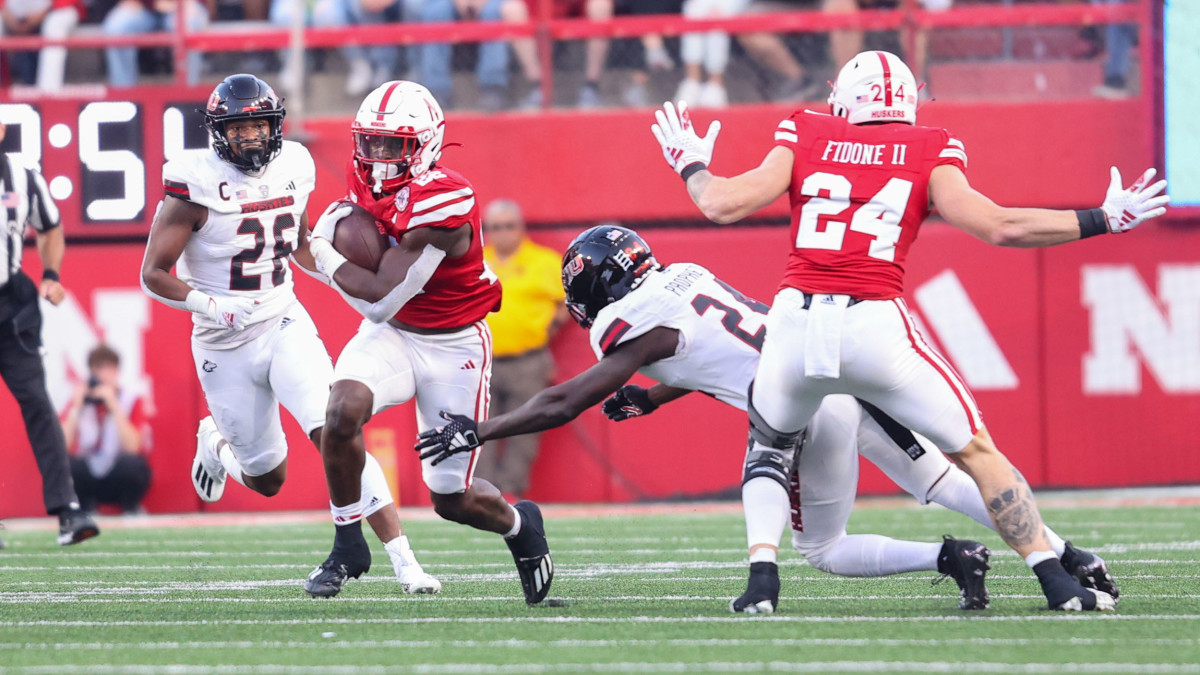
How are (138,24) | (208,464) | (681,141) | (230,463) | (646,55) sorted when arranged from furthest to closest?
(138,24) → (646,55) → (208,464) → (230,463) → (681,141)

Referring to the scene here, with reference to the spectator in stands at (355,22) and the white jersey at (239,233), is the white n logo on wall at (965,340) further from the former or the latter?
the white jersey at (239,233)

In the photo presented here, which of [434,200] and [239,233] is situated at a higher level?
[434,200]

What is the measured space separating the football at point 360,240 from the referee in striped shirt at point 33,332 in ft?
7.81

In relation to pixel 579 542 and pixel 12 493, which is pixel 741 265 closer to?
pixel 579 542

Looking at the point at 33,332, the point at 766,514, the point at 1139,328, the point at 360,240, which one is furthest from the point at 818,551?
the point at 1139,328

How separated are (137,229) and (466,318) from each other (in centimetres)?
483

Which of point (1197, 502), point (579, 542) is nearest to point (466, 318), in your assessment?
point (579, 542)

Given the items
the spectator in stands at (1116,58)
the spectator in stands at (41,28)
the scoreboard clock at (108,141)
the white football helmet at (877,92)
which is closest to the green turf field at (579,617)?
the white football helmet at (877,92)

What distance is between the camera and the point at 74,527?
6.95 meters

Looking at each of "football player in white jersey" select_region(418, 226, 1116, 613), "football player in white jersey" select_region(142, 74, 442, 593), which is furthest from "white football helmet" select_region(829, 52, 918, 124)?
"football player in white jersey" select_region(142, 74, 442, 593)

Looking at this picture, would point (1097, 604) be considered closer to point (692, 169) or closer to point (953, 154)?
point (953, 154)

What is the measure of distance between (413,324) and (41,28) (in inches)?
243

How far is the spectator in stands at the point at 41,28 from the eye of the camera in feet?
A: 32.6

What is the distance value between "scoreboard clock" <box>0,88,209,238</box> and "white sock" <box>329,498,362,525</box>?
4462 mm
